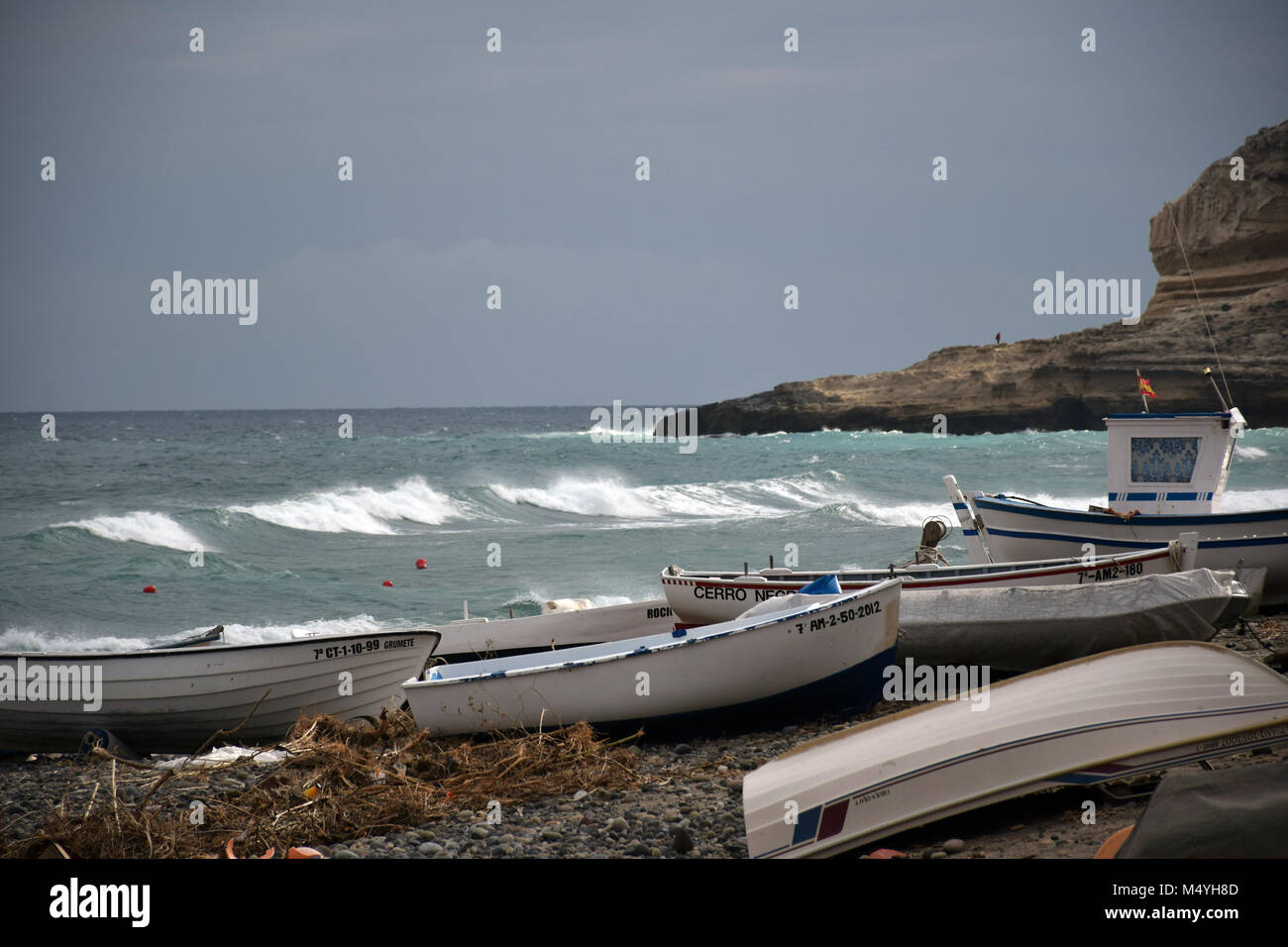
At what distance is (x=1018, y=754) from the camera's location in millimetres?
5074

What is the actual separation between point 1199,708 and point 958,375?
8254 centimetres

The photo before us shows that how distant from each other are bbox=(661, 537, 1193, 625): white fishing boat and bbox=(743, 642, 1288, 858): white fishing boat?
447 cm

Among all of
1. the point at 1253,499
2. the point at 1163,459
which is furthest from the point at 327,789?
the point at 1253,499

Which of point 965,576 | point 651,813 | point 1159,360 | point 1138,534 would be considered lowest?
point 651,813

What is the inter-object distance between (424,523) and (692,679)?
76.3ft

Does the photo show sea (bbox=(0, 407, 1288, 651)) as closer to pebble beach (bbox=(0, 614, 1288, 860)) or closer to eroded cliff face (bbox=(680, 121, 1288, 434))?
pebble beach (bbox=(0, 614, 1288, 860))

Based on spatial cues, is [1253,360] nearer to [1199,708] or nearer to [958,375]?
[958,375]

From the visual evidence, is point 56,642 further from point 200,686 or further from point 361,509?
point 361,509

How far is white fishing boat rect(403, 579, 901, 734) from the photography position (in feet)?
25.1

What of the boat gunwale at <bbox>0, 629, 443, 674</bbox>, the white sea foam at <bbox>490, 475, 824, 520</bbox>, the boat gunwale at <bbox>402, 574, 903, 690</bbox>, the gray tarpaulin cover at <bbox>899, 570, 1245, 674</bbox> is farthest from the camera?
the white sea foam at <bbox>490, 475, 824, 520</bbox>

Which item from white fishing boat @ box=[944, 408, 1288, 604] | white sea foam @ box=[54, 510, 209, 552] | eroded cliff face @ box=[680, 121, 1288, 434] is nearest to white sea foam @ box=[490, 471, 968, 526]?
white sea foam @ box=[54, 510, 209, 552]

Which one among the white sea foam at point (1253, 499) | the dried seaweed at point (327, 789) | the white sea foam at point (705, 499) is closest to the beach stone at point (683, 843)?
the dried seaweed at point (327, 789)
